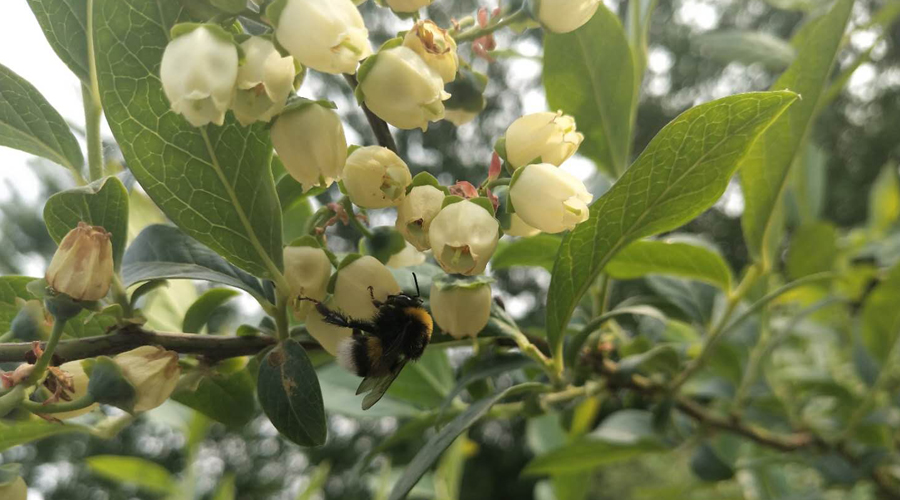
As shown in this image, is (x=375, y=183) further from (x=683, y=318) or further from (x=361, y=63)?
(x=683, y=318)

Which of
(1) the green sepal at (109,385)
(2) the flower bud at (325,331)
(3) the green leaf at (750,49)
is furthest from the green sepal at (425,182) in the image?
(3) the green leaf at (750,49)

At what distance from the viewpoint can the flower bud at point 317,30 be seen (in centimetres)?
40

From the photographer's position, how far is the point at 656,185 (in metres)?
0.50

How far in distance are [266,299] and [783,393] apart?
1061 mm

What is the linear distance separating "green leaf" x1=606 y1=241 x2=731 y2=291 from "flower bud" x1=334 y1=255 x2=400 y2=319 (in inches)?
11.9

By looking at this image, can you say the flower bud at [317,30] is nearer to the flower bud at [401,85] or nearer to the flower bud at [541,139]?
the flower bud at [401,85]

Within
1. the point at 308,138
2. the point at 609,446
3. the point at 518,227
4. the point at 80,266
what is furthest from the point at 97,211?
the point at 609,446

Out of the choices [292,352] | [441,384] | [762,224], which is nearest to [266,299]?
[292,352]

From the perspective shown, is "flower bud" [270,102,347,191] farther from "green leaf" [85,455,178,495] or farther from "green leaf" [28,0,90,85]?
"green leaf" [85,455,178,495]

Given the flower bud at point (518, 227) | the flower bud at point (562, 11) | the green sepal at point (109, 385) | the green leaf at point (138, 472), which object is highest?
the flower bud at point (562, 11)

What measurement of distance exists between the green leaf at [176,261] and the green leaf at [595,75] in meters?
0.36

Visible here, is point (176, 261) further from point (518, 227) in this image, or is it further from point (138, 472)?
point (138, 472)

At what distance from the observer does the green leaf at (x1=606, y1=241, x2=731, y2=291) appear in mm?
731

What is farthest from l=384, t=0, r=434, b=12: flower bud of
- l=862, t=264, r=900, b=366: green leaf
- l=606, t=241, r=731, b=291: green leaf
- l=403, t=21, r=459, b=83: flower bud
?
l=862, t=264, r=900, b=366: green leaf
